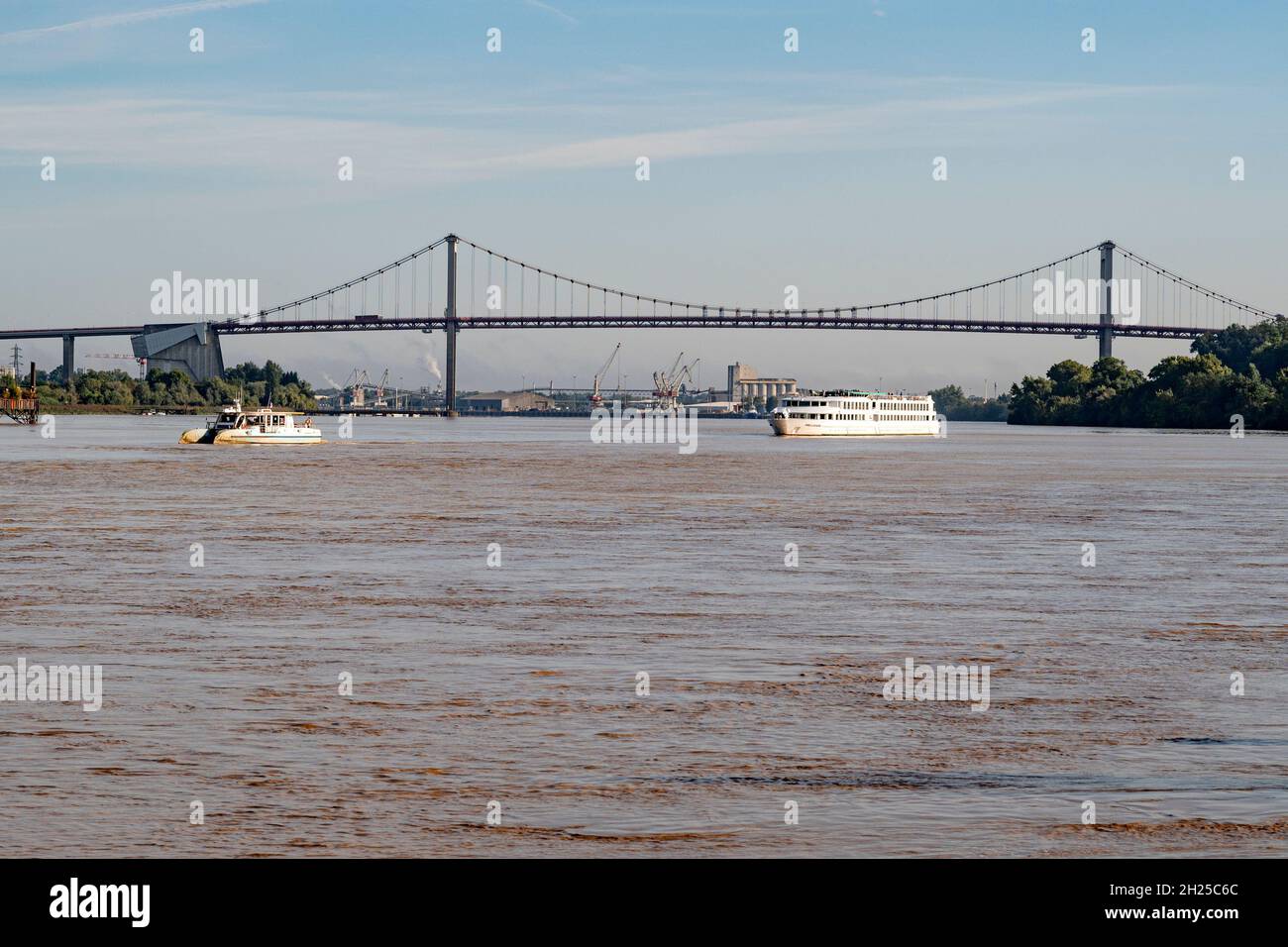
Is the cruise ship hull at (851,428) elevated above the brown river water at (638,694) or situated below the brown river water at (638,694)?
above

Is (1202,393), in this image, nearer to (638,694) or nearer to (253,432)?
(253,432)

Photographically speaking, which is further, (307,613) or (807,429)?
(807,429)

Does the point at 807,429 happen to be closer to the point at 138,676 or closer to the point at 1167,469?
the point at 1167,469

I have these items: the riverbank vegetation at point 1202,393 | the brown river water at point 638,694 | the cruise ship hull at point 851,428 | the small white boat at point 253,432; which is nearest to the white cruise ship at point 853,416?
the cruise ship hull at point 851,428

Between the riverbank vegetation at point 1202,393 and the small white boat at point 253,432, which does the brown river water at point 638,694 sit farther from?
the riverbank vegetation at point 1202,393

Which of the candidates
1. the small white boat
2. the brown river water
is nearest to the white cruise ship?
the small white boat

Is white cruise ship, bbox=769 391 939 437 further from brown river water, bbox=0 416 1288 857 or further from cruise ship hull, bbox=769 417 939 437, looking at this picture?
brown river water, bbox=0 416 1288 857
